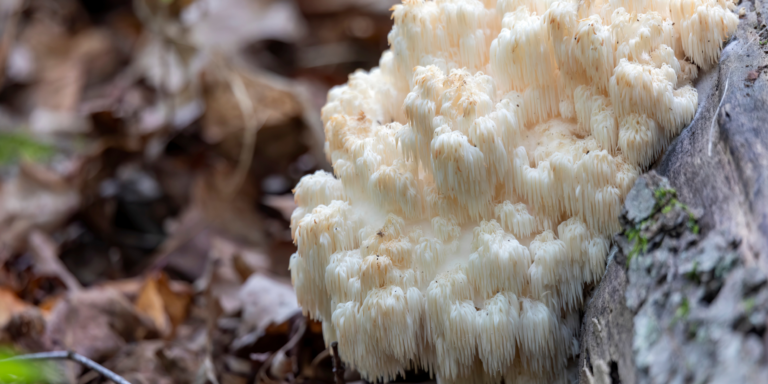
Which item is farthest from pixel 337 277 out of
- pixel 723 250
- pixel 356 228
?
pixel 723 250

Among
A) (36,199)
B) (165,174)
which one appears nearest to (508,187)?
(165,174)

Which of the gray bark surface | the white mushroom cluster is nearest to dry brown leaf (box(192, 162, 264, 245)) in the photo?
the white mushroom cluster

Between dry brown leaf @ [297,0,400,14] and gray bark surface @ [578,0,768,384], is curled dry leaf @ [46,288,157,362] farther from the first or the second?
dry brown leaf @ [297,0,400,14]

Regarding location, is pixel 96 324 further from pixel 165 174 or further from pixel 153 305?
pixel 165 174

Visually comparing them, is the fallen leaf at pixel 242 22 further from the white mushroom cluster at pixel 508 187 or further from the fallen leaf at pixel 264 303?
the white mushroom cluster at pixel 508 187

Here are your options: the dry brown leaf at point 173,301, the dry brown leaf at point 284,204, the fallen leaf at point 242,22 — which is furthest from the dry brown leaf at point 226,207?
the fallen leaf at point 242,22

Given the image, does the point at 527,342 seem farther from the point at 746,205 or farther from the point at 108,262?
the point at 108,262
